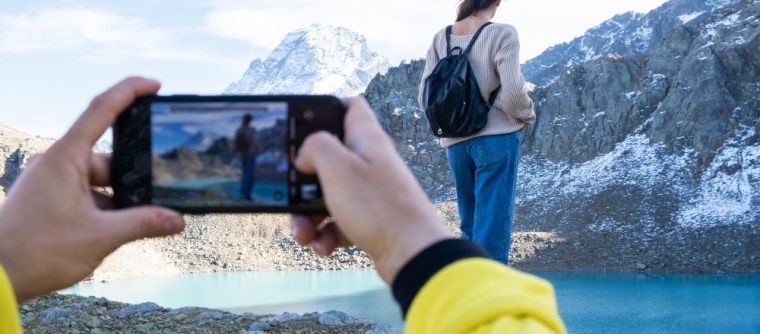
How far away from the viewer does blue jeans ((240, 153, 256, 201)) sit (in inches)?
65.5

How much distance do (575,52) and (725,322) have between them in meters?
156

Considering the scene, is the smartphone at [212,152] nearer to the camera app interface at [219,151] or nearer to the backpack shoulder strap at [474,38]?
the camera app interface at [219,151]

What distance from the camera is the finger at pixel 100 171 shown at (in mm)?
1598

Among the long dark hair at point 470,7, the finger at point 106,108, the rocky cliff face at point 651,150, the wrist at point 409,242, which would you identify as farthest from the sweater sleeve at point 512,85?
the rocky cliff face at point 651,150

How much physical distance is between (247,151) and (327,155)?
414mm

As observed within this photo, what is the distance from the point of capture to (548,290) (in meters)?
1.10

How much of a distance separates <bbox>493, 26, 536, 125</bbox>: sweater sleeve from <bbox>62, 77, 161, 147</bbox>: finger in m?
3.32

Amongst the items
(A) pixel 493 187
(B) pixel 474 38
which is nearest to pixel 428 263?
(A) pixel 493 187

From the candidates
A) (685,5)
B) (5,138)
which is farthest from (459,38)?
(685,5)

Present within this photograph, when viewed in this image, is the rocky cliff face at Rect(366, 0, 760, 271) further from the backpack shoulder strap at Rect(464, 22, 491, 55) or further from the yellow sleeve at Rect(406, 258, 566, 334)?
the yellow sleeve at Rect(406, 258, 566, 334)

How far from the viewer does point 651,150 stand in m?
60.1

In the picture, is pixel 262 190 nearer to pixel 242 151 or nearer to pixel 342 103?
pixel 242 151

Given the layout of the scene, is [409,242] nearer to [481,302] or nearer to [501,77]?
[481,302]

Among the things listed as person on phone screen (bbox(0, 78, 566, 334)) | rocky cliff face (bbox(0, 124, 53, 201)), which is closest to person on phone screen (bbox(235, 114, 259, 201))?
person on phone screen (bbox(0, 78, 566, 334))
